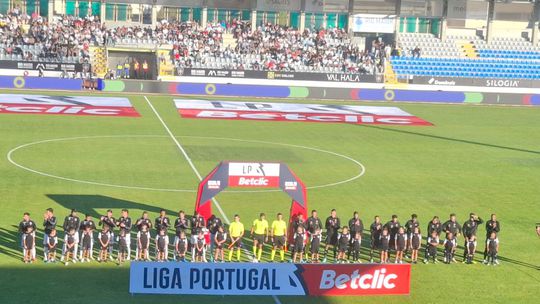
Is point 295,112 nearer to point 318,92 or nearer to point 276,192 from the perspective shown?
point 318,92

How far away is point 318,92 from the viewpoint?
64938mm

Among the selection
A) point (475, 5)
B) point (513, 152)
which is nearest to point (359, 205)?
point (513, 152)

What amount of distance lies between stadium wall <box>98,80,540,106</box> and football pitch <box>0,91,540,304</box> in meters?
8.55

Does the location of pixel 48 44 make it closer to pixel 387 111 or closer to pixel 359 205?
pixel 387 111

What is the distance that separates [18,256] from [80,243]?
1654 millimetres

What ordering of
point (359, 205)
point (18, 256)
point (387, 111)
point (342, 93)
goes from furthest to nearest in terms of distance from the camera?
1. point (342, 93)
2. point (387, 111)
3. point (359, 205)
4. point (18, 256)

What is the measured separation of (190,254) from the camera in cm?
2422

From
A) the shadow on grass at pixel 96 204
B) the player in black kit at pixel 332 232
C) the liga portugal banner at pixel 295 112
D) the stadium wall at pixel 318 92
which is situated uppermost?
the stadium wall at pixel 318 92

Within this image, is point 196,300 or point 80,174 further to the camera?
point 80,174

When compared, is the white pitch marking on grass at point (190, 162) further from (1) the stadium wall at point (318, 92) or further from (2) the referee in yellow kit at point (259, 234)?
(1) the stadium wall at point (318, 92)

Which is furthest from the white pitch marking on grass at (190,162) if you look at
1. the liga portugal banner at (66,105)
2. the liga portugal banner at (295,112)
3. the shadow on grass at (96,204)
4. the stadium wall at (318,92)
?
A: the stadium wall at (318,92)

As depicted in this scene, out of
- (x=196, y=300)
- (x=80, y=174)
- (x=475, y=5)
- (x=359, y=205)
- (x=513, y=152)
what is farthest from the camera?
(x=475, y=5)

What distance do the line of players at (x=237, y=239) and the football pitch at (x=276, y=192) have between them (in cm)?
57

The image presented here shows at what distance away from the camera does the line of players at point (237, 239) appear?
22953 millimetres
